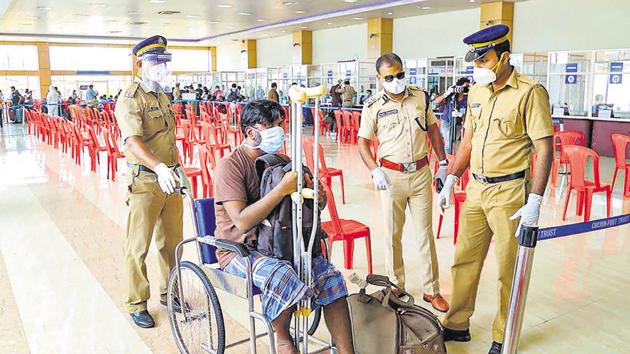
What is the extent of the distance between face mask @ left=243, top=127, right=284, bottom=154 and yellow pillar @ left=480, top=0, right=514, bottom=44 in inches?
478

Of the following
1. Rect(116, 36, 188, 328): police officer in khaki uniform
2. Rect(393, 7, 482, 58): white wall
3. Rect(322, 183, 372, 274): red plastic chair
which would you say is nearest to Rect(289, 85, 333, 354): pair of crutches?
Rect(116, 36, 188, 328): police officer in khaki uniform

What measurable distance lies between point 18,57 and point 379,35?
17.2 m

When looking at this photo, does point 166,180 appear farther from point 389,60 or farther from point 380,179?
point 389,60

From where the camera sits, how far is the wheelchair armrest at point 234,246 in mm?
2125

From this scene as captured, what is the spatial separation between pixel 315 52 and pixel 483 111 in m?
18.6

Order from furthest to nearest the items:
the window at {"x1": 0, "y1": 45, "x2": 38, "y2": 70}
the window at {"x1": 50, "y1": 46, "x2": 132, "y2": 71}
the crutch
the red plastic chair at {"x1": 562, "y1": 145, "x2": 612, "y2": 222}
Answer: the window at {"x1": 50, "y1": 46, "x2": 132, "y2": 71}
the window at {"x1": 0, "y1": 45, "x2": 38, "y2": 70}
the red plastic chair at {"x1": 562, "y1": 145, "x2": 612, "y2": 222}
the crutch

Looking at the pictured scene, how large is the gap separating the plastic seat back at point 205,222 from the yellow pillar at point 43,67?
26166 mm

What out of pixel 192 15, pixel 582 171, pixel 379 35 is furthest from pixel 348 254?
pixel 192 15

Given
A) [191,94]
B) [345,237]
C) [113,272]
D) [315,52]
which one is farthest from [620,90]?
[191,94]

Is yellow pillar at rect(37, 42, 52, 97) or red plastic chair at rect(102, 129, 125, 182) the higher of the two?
Result: yellow pillar at rect(37, 42, 52, 97)

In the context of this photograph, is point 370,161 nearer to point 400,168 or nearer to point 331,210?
point 400,168

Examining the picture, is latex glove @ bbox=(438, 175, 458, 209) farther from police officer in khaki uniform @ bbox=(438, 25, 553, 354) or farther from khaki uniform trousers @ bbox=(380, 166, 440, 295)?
khaki uniform trousers @ bbox=(380, 166, 440, 295)

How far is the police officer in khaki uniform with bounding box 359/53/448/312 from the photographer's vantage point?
3.14 m

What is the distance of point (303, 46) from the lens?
2050 centimetres
